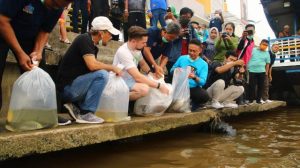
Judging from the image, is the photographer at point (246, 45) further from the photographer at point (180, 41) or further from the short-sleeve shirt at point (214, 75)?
the photographer at point (180, 41)

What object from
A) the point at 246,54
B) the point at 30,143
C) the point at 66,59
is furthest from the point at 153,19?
the point at 30,143

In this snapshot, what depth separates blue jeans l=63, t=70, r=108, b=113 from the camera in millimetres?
3074

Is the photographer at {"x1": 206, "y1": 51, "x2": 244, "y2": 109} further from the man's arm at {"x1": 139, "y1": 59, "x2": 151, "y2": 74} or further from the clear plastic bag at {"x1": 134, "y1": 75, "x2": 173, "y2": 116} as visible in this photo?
the clear plastic bag at {"x1": 134, "y1": 75, "x2": 173, "y2": 116}

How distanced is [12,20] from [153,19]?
3.82 metres

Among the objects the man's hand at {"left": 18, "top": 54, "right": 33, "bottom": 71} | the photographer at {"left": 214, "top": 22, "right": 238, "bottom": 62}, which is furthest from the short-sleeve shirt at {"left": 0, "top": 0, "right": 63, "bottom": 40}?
the photographer at {"left": 214, "top": 22, "right": 238, "bottom": 62}

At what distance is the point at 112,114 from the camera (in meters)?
3.12

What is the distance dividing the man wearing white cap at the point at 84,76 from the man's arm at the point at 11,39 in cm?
63

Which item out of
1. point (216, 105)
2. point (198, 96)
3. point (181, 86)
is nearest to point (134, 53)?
point (181, 86)

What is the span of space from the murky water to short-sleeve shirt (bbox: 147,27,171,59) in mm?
1147

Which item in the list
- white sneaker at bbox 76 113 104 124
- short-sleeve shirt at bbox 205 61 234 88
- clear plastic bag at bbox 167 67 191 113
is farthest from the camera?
short-sleeve shirt at bbox 205 61 234 88

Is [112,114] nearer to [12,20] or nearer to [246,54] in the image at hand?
[12,20]

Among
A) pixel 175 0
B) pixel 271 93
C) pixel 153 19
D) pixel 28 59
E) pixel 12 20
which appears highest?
pixel 175 0

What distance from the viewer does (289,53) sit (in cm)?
1033

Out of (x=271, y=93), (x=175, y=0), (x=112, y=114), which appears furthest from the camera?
(x=175, y=0)
